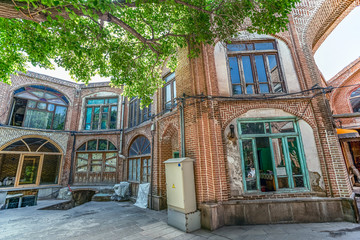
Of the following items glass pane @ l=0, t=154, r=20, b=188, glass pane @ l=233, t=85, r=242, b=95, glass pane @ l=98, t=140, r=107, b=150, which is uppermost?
glass pane @ l=233, t=85, r=242, b=95

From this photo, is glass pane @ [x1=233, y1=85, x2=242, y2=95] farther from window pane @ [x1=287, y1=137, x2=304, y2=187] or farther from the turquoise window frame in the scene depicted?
window pane @ [x1=287, y1=137, x2=304, y2=187]

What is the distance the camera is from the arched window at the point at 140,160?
9.88m

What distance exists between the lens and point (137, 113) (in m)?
11.8

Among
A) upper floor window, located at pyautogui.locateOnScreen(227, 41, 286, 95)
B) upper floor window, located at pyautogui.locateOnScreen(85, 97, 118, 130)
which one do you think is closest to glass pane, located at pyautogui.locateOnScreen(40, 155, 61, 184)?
upper floor window, located at pyautogui.locateOnScreen(85, 97, 118, 130)

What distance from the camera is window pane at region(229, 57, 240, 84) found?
7.18m

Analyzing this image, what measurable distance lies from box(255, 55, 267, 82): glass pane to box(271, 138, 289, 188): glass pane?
254 centimetres

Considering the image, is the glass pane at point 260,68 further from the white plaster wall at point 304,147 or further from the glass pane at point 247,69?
the white plaster wall at point 304,147

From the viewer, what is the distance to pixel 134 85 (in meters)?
8.55

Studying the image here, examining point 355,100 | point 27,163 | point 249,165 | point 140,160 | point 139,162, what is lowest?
point 249,165

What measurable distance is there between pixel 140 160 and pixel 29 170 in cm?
894

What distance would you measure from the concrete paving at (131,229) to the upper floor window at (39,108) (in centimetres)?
699

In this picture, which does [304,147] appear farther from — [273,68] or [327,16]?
[327,16]

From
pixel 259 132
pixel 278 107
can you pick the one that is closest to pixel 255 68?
pixel 278 107

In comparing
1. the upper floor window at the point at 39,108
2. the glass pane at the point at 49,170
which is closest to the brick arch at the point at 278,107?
the upper floor window at the point at 39,108
